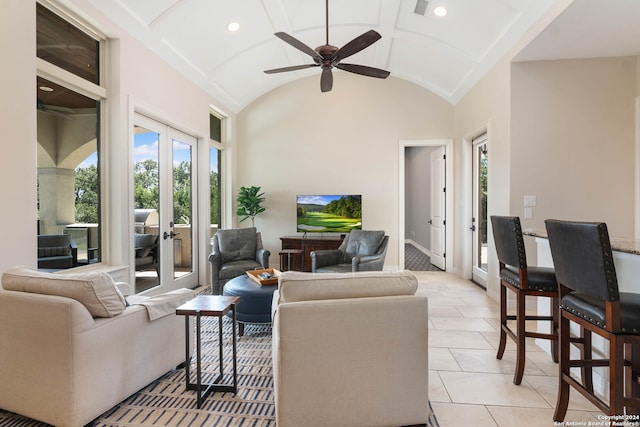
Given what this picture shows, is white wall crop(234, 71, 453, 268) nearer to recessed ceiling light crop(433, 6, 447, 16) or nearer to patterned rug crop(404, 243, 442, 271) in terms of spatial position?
patterned rug crop(404, 243, 442, 271)

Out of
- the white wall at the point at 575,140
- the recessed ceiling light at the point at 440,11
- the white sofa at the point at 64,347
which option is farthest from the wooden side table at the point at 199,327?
the recessed ceiling light at the point at 440,11

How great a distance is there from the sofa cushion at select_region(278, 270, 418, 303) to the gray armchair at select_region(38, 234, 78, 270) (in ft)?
7.75

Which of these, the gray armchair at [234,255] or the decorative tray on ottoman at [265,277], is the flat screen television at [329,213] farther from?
the decorative tray on ottoman at [265,277]

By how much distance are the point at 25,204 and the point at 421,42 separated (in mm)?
5062

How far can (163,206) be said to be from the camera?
438 cm

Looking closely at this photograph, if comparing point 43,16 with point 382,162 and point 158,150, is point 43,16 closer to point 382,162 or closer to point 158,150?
point 158,150

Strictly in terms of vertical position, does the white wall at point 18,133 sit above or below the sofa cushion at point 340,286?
above

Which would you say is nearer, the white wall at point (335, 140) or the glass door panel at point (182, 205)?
the glass door panel at point (182, 205)

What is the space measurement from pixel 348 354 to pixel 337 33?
15.7 ft

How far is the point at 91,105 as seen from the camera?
10.9 ft

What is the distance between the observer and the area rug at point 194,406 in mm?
1941

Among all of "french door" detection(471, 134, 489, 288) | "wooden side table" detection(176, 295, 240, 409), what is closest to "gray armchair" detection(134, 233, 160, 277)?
"wooden side table" detection(176, 295, 240, 409)

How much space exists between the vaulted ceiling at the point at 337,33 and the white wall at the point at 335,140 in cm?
43

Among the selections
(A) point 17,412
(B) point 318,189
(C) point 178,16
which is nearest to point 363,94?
(B) point 318,189
